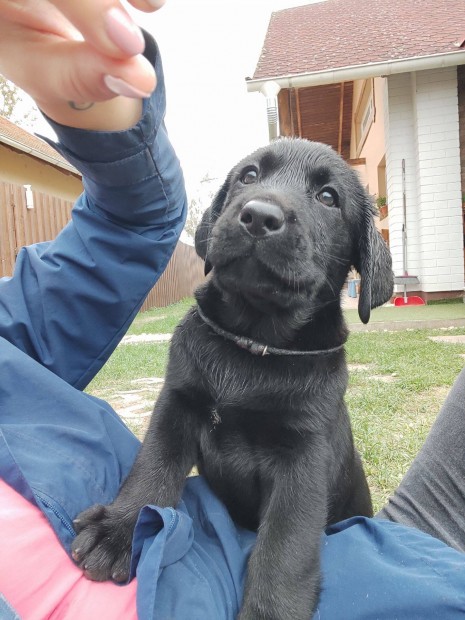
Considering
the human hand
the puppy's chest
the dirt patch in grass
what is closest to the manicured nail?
the human hand

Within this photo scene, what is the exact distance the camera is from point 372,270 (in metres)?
1.69

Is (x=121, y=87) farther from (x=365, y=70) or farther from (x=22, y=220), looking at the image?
(x=22, y=220)

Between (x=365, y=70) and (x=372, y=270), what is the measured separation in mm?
6597

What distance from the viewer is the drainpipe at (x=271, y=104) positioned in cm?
703

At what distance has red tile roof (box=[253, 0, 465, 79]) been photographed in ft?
24.8

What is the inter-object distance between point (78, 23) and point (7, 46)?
0.21 meters

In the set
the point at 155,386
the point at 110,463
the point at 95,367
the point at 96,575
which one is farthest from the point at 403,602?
the point at 155,386

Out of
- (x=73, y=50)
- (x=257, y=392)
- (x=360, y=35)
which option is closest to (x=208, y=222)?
(x=257, y=392)

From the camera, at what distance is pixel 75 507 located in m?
1.15

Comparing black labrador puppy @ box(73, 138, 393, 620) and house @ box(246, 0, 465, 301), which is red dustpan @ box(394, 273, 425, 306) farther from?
black labrador puppy @ box(73, 138, 393, 620)

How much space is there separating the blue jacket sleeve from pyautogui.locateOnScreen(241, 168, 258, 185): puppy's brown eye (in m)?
0.38

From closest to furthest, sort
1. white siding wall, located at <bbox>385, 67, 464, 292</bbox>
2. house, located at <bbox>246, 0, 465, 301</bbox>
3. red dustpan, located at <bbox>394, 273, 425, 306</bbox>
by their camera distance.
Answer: house, located at <bbox>246, 0, 465, 301</bbox>, white siding wall, located at <bbox>385, 67, 464, 292</bbox>, red dustpan, located at <bbox>394, 273, 425, 306</bbox>

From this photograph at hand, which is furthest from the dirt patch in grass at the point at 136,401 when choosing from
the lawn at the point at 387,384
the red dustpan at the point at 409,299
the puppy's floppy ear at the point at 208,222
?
the red dustpan at the point at 409,299

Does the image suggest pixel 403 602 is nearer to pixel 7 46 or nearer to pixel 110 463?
pixel 110 463
